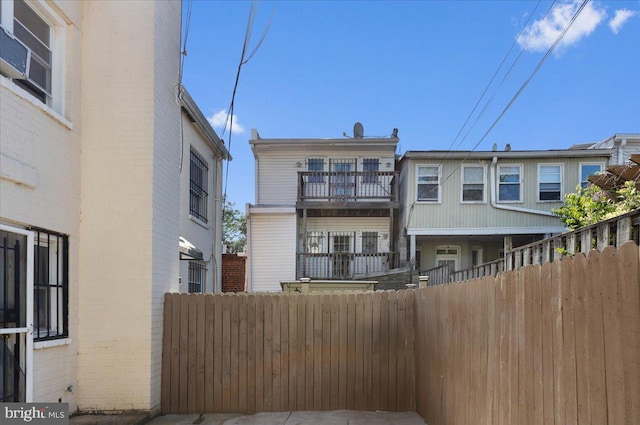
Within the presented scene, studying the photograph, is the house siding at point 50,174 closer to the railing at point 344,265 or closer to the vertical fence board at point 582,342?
the vertical fence board at point 582,342

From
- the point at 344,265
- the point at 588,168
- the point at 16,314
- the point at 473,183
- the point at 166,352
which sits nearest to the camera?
the point at 16,314

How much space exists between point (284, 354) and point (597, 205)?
314 inches

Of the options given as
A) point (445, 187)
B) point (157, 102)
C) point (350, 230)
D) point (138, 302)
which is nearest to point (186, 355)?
point (138, 302)

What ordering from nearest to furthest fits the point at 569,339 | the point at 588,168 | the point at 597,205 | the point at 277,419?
the point at 569,339 < the point at 277,419 < the point at 597,205 < the point at 588,168

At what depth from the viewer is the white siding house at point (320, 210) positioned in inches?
555

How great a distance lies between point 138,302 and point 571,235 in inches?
245

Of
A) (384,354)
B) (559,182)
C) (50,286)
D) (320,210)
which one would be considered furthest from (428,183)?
(50,286)

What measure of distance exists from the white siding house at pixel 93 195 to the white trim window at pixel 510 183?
12.1m

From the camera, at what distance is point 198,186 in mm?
10289

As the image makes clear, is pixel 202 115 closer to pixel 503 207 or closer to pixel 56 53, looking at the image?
pixel 56 53

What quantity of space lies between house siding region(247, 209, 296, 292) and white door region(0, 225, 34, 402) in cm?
1016

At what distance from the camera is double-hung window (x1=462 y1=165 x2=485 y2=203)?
47.5 feet

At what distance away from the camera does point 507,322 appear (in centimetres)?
304

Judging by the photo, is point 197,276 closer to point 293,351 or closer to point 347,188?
point 293,351
